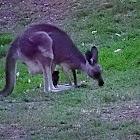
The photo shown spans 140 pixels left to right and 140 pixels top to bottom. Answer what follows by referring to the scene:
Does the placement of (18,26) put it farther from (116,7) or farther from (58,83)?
(58,83)

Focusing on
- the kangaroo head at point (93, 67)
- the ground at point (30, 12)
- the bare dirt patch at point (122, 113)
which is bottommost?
the bare dirt patch at point (122, 113)

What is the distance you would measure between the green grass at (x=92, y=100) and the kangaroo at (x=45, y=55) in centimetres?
27

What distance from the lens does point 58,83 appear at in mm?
9203

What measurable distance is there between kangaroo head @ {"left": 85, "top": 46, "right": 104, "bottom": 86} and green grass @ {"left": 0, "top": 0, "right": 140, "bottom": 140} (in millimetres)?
162

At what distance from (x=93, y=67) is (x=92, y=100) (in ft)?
5.58

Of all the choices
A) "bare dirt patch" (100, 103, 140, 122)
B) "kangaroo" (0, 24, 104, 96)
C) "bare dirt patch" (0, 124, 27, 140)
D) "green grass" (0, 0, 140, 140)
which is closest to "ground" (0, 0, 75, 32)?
"green grass" (0, 0, 140, 140)

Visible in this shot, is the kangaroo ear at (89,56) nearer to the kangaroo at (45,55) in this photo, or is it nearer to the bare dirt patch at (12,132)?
the kangaroo at (45,55)

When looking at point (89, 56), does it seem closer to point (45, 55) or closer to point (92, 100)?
point (45, 55)

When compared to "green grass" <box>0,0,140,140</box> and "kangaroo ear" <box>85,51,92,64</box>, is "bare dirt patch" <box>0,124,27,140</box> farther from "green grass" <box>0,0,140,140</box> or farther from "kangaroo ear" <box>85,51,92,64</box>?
"kangaroo ear" <box>85,51,92,64</box>

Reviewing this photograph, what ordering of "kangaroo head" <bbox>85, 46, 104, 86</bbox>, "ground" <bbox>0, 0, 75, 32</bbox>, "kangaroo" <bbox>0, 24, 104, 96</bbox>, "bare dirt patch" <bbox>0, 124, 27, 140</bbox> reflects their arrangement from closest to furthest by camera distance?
"bare dirt patch" <bbox>0, 124, 27, 140</bbox> < "kangaroo" <bbox>0, 24, 104, 96</bbox> < "kangaroo head" <bbox>85, 46, 104, 86</bbox> < "ground" <bbox>0, 0, 75, 32</bbox>

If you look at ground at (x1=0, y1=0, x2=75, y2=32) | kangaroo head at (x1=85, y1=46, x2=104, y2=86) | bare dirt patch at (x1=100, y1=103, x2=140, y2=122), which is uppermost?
ground at (x1=0, y1=0, x2=75, y2=32)

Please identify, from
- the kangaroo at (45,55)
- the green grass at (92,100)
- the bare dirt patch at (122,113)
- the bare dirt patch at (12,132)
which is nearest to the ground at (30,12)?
the green grass at (92,100)

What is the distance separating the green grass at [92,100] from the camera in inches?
209

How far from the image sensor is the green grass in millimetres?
5312
